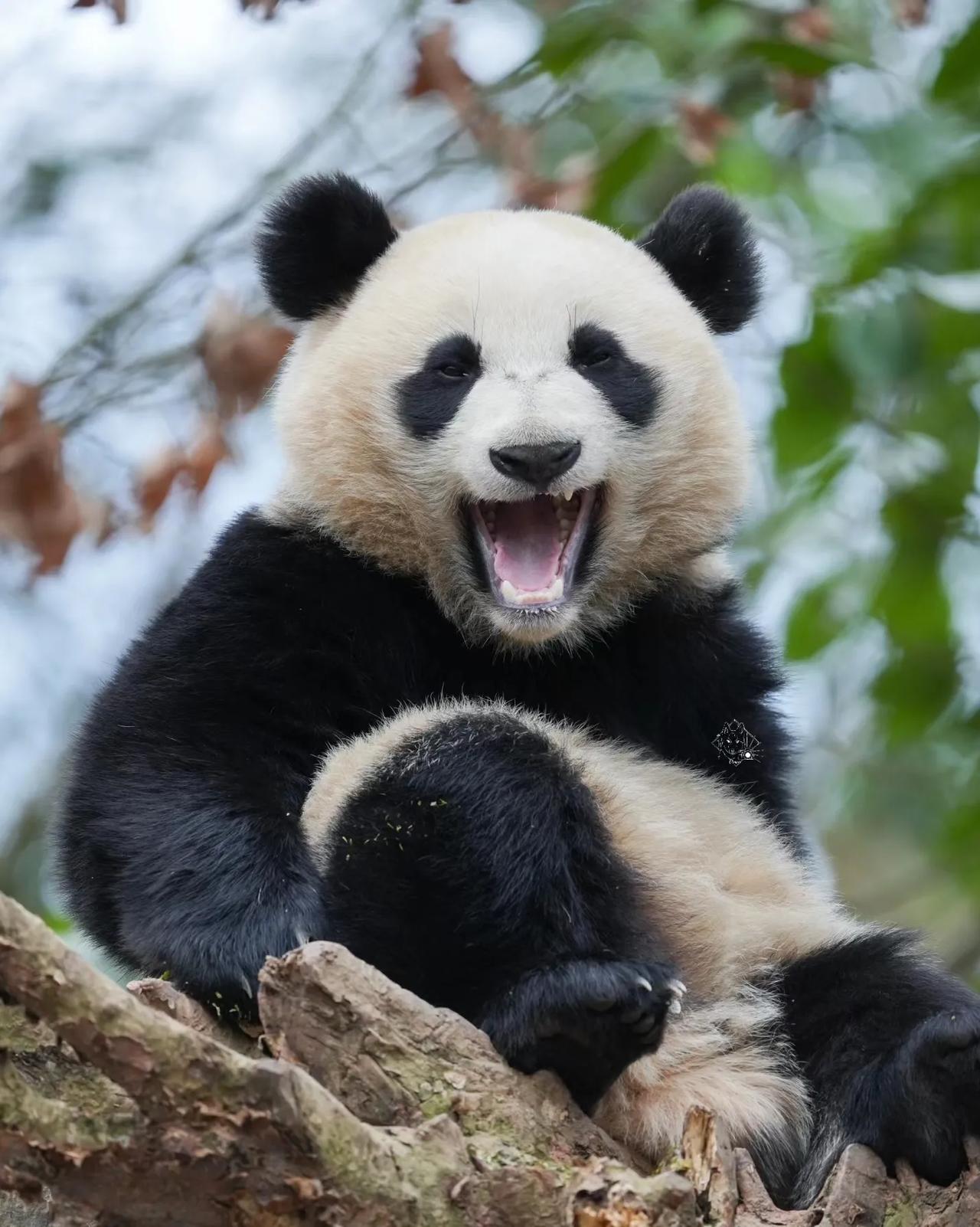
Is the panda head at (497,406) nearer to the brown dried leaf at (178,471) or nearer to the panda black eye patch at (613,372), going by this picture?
the panda black eye patch at (613,372)

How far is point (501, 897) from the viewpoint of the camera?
360cm

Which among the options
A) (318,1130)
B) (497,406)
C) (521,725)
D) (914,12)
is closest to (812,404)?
(914,12)

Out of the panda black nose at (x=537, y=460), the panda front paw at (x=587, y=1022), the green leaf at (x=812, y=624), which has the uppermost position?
the panda black nose at (x=537, y=460)

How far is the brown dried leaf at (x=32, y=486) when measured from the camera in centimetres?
643

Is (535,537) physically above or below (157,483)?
above

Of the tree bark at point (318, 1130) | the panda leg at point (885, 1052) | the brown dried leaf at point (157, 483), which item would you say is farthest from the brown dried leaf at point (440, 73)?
the tree bark at point (318, 1130)

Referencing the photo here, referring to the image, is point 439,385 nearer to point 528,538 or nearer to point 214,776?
point 528,538

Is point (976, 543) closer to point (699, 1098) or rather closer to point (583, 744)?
point (583, 744)

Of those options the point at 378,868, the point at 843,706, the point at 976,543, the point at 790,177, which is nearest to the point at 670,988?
the point at 378,868

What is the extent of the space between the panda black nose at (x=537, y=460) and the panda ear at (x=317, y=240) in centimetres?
101

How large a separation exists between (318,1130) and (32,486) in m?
4.26

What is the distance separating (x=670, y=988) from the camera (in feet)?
11.1

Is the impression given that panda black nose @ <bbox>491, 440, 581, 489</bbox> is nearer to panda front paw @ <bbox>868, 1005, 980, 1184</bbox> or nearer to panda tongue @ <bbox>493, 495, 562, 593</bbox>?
panda tongue @ <bbox>493, 495, 562, 593</bbox>

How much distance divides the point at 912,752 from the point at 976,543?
3.80 m
